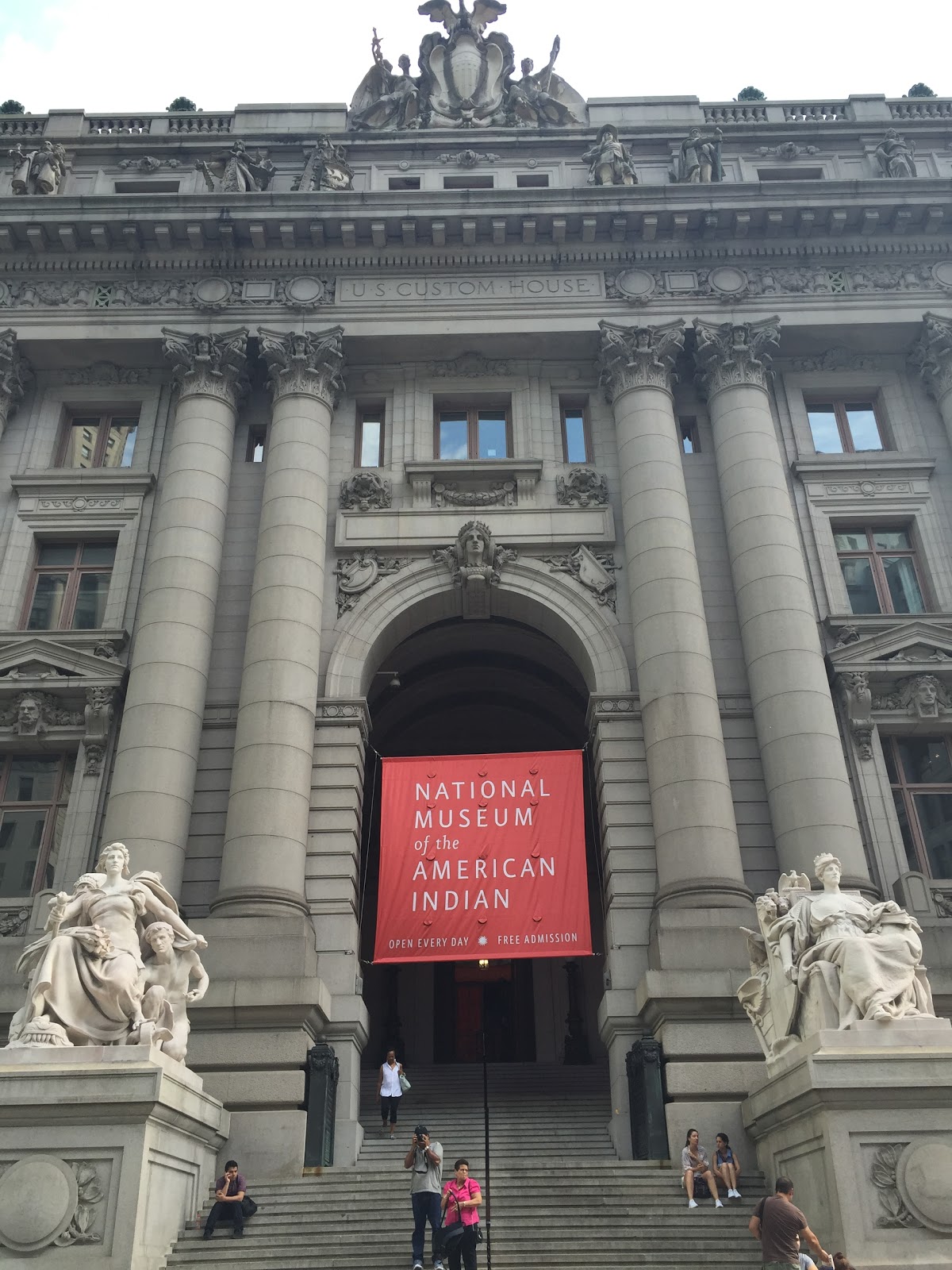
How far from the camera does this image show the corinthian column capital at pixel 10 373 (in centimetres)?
2780

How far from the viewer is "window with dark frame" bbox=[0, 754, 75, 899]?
2292 cm

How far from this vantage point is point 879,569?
26.6m

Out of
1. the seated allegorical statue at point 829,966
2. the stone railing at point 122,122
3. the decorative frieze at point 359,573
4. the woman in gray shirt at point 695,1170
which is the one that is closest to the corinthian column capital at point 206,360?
the decorative frieze at point 359,573

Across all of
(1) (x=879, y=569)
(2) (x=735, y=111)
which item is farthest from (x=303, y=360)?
(2) (x=735, y=111)

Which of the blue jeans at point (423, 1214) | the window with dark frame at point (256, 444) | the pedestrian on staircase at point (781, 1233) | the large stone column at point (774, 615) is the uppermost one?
the window with dark frame at point (256, 444)

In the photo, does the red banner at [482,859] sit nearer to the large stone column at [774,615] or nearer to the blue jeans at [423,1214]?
the large stone column at [774,615]

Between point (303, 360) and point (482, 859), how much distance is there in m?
13.6

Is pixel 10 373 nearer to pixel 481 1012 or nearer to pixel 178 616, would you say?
pixel 178 616

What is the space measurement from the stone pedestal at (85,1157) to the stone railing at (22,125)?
2839 cm

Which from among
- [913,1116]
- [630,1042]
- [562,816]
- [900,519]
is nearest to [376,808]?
[562,816]

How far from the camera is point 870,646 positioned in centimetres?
2459

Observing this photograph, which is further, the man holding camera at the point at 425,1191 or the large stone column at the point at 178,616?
the large stone column at the point at 178,616

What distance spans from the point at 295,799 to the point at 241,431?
10957 mm

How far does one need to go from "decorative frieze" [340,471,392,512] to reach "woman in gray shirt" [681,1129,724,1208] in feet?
53.3
